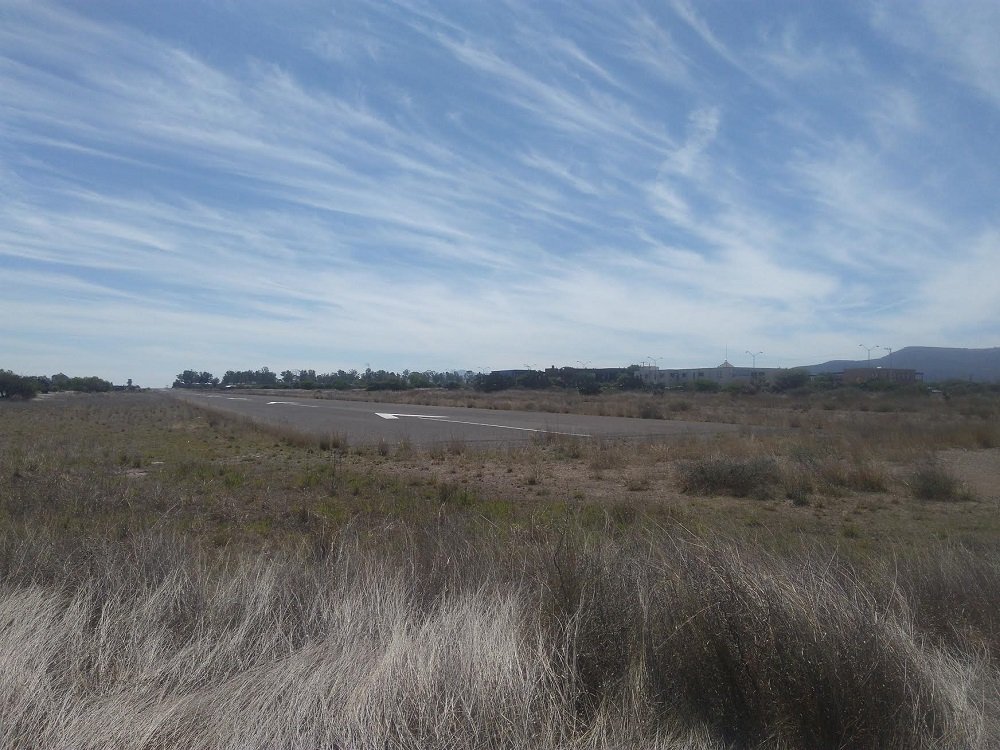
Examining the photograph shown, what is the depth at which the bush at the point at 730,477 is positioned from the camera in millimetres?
13961

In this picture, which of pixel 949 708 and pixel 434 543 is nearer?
pixel 949 708

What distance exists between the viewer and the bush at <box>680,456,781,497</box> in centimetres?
1396

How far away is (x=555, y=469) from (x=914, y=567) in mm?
12087

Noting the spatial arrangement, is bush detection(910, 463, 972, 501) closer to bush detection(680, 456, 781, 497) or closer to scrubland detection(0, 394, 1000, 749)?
bush detection(680, 456, 781, 497)

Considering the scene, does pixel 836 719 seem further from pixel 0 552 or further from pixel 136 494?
pixel 136 494

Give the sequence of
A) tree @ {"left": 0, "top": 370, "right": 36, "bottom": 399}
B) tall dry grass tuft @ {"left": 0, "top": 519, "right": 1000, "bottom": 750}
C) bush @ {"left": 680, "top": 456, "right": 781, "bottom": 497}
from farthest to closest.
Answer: tree @ {"left": 0, "top": 370, "right": 36, "bottom": 399} → bush @ {"left": 680, "top": 456, "right": 781, "bottom": 497} → tall dry grass tuft @ {"left": 0, "top": 519, "right": 1000, "bottom": 750}

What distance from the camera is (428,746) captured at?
3904mm

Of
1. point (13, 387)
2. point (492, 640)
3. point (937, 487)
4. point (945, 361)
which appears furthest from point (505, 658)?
point (945, 361)

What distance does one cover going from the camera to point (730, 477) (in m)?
14.2

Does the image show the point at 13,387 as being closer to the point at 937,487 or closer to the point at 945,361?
the point at 937,487

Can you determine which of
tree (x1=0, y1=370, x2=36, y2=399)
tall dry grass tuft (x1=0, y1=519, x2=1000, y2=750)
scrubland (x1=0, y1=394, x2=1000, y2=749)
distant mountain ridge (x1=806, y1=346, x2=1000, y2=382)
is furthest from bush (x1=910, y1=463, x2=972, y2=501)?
tree (x1=0, y1=370, x2=36, y2=399)

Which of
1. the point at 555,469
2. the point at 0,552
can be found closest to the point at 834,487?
the point at 555,469

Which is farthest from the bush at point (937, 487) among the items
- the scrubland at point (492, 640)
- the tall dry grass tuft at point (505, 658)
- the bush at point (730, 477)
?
the tall dry grass tuft at point (505, 658)

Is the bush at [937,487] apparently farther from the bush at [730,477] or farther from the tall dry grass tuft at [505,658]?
the tall dry grass tuft at [505,658]
